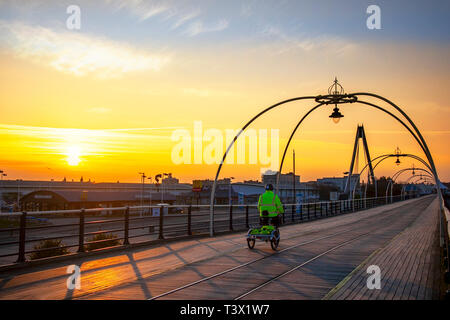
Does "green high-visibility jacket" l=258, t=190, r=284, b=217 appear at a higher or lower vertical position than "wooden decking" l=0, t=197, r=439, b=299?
higher

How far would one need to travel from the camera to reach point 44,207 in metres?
71.4

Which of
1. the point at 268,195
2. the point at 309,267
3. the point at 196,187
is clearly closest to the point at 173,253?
the point at 268,195

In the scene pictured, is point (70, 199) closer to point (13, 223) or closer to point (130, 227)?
point (13, 223)

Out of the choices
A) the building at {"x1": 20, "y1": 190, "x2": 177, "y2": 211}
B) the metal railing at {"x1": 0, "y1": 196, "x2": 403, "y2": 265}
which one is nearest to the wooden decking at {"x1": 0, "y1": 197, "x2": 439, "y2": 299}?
the metal railing at {"x1": 0, "y1": 196, "x2": 403, "y2": 265}

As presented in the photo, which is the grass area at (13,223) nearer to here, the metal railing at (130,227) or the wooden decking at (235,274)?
the metal railing at (130,227)

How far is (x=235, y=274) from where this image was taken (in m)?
10.1

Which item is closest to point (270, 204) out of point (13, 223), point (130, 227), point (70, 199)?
point (130, 227)

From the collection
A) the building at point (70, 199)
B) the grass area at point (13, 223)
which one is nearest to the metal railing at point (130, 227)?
the grass area at point (13, 223)

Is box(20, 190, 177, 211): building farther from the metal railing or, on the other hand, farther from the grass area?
the grass area

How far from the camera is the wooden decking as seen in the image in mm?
8117

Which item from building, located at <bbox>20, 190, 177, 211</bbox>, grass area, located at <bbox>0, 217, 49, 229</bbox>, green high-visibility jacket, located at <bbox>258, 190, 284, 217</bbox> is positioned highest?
green high-visibility jacket, located at <bbox>258, 190, 284, 217</bbox>

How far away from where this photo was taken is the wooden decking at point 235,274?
8117 mm
